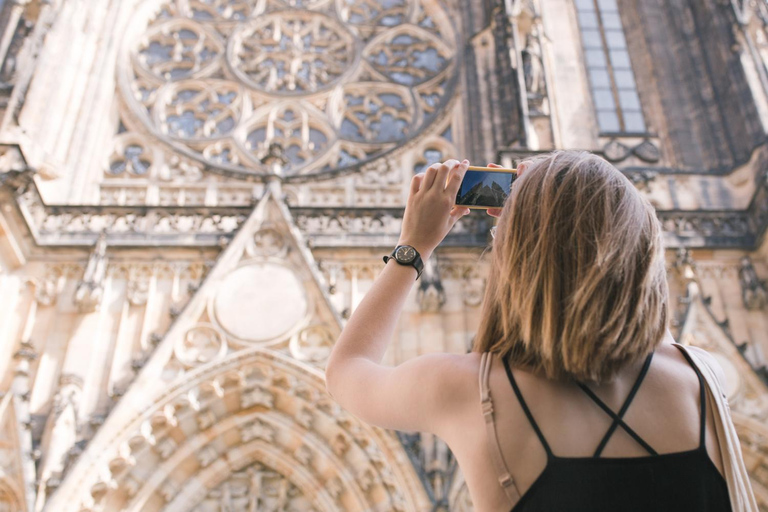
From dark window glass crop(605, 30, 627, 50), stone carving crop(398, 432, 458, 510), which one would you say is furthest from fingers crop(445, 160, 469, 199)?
dark window glass crop(605, 30, 627, 50)

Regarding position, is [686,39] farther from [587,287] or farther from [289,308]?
[587,287]

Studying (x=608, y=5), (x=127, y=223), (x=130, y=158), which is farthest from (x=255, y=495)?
(x=608, y=5)

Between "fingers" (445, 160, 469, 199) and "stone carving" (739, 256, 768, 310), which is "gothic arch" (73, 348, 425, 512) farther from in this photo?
"fingers" (445, 160, 469, 199)

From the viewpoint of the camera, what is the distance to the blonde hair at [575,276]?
138 centimetres

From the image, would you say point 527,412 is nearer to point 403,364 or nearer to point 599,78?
point 403,364

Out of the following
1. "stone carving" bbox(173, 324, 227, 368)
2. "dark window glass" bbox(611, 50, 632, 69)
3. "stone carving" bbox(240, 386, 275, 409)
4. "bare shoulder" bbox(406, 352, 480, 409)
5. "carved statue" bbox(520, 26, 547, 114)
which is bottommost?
"bare shoulder" bbox(406, 352, 480, 409)

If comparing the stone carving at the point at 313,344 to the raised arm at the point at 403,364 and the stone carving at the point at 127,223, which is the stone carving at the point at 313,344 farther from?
the raised arm at the point at 403,364

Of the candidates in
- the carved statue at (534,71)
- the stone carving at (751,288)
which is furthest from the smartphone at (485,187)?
the carved statue at (534,71)

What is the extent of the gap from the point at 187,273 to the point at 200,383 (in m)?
1.65

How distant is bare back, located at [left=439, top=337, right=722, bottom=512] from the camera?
1.37 metres

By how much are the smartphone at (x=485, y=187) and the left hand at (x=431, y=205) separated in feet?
0.06

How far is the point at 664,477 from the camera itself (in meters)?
1.33

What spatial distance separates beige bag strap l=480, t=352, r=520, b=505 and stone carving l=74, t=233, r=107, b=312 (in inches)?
332

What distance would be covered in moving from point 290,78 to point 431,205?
39.1 ft
